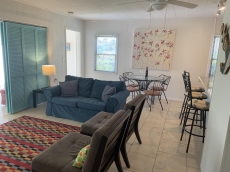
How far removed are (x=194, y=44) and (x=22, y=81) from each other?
4.82m

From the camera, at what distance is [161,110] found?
4.58m

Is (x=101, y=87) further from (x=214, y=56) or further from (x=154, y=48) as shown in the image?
(x=214, y=56)

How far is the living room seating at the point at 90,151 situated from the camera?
1.36 metres

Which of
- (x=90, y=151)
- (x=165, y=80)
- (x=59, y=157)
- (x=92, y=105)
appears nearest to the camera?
(x=90, y=151)

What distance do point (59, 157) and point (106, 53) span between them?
4.84 metres

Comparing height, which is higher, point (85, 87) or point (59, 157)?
point (85, 87)

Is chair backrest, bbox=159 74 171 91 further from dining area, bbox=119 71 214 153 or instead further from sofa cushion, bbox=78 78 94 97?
sofa cushion, bbox=78 78 94 97

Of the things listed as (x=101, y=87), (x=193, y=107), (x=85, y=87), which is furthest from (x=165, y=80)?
(x=85, y=87)

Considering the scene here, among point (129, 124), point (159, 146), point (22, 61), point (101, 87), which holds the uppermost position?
point (22, 61)

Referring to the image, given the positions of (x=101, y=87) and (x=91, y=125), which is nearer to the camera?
(x=91, y=125)

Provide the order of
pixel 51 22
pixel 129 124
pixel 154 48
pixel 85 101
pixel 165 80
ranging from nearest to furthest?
1. pixel 129 124
2. pixel 85 101
3. pixel 51 22
4. pixel 165 80
5. pixel 154 48

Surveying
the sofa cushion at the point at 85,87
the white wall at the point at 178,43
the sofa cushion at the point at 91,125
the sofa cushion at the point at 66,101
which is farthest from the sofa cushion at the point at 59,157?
the white wall at the point at 178,43

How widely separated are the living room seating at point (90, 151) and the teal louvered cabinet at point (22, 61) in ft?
8.39

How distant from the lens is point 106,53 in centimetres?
617
